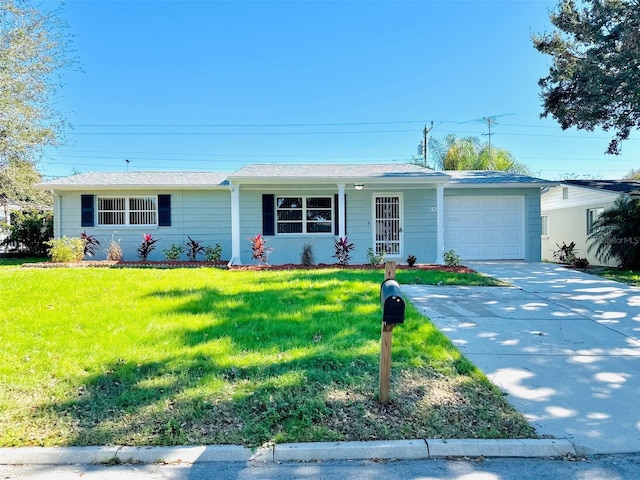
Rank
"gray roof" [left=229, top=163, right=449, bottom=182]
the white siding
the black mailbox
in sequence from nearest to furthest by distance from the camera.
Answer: the black mailbox
"gray roof" [left=229, top=163, right=449, bottom=182]
the white siding

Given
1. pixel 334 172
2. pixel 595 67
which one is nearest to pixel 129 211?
pixel 334 172

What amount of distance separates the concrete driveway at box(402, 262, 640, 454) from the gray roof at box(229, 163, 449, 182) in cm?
434

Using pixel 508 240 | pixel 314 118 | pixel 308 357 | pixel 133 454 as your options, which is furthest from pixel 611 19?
pixel 314 118

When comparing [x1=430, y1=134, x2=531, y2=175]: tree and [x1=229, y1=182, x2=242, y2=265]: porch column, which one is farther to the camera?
[x1=430, y1=134, x2=531, y2=175]: tree

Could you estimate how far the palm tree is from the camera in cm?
1231

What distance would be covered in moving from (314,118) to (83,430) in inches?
1282

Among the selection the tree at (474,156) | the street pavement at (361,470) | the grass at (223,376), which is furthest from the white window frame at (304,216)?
the tree at (474,156)

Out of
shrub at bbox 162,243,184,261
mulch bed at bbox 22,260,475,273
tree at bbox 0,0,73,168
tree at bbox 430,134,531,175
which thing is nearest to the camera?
tree at bbox 0,0,73,168

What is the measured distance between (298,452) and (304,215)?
10.7 metres

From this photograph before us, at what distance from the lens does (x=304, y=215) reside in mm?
13141

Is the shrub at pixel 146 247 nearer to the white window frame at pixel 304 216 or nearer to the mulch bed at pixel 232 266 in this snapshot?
the mulch bed at pixel 232 266

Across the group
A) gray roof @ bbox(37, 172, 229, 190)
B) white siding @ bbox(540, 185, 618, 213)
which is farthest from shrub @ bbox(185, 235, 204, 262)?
white siding @ bbox(540, 185, 618, 213)

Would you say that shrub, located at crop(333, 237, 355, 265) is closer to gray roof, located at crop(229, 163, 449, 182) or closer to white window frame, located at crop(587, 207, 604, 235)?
gray roof, located at crop(229, 163, 449, 182)

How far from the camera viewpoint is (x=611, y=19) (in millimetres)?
11273
